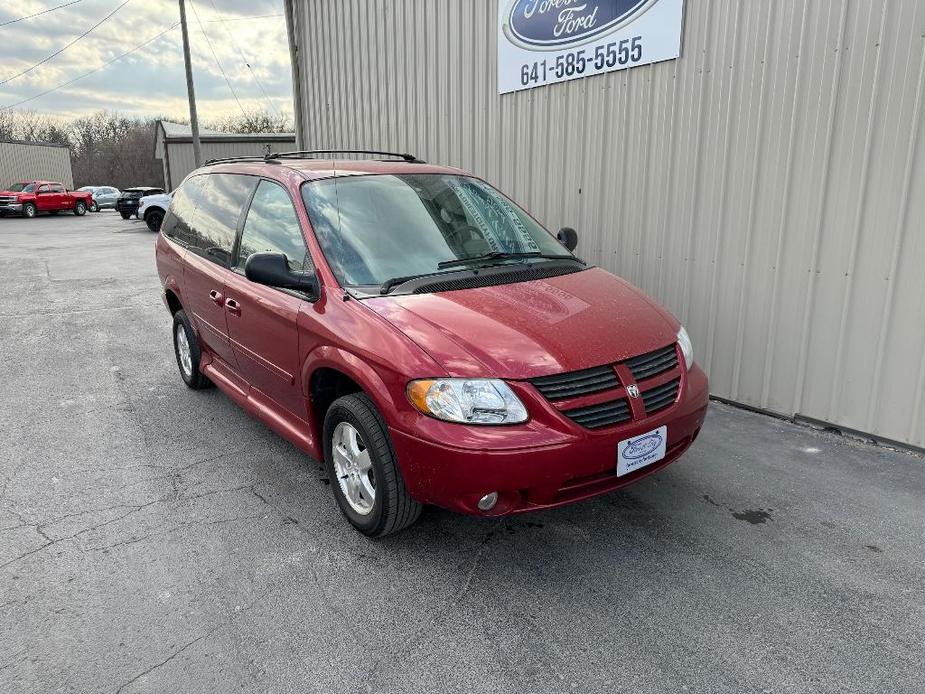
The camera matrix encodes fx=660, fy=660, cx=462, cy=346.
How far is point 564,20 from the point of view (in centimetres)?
591

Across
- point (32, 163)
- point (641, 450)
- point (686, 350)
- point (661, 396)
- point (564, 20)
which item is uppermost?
point (564, 20)

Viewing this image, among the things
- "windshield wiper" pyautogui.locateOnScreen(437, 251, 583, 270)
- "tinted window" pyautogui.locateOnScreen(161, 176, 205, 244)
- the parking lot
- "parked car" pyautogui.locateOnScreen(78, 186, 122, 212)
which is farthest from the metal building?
the parking lot

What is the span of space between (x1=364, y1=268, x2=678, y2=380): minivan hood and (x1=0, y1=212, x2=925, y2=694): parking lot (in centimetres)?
97

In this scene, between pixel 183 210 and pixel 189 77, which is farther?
pixel 189 77

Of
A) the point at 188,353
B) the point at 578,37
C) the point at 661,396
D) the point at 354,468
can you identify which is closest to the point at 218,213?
the point at 188,353

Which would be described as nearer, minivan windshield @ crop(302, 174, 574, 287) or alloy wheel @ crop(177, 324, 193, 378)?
minivan windshield @ crop(302, 174, 574, 287)

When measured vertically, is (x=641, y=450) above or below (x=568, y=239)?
below

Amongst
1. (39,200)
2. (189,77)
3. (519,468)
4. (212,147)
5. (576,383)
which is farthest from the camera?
(212,147)

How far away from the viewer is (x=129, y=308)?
29.8 feet

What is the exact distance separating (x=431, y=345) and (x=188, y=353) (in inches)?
131

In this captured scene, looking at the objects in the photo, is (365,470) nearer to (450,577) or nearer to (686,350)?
(450,577)

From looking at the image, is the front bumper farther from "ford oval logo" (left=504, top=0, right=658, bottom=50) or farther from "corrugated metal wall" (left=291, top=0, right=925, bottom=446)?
"ford oval logo" (left=504, top=0, right=658, bottom=50)

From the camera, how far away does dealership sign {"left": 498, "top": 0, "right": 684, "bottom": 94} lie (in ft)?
17.0

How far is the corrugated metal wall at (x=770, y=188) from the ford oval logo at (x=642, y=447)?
2.31 meters
